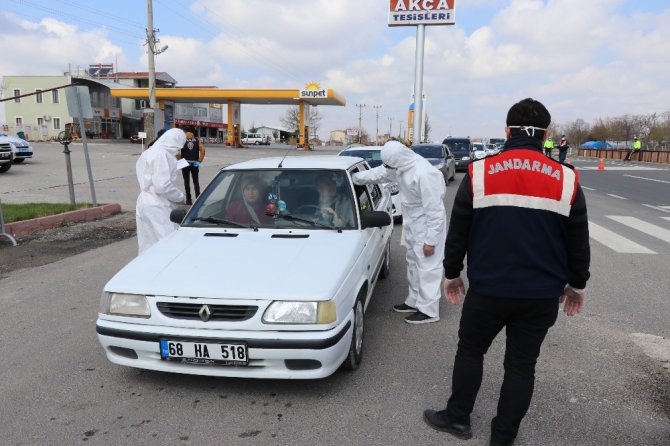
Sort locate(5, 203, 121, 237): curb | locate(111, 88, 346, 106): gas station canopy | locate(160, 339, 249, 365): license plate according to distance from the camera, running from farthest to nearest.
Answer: locate(111, 88, 346, 106): gas station canopy → locate(5, 203, 121, 237): curb → locate(160, 339, 249, 365): license plate

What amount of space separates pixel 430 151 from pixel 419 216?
47.6 ft

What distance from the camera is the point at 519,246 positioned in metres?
2.47

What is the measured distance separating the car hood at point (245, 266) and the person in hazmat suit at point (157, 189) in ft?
4.57

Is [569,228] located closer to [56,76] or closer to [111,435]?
[111,435]

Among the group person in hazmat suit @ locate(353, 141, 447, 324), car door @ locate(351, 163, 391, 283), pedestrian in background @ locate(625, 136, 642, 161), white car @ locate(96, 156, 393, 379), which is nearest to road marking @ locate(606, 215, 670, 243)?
car door @ locate(351, 163, 391, 283)

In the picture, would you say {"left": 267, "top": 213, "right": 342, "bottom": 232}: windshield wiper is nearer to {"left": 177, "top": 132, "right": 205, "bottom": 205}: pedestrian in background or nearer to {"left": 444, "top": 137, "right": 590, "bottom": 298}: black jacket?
{"left": 444, "top": 137, "right": 590, "bottom": 298}: black jacket

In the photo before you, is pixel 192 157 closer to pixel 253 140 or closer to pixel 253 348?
pixel 253 348

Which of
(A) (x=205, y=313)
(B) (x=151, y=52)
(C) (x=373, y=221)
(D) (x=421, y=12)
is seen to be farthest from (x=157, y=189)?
(D) (x=421, y=12)

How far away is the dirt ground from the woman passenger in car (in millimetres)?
3806

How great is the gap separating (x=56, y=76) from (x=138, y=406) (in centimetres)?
6479

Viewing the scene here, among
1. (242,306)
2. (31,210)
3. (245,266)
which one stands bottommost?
(31,210)

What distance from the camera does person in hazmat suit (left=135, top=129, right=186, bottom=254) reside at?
5.45 m

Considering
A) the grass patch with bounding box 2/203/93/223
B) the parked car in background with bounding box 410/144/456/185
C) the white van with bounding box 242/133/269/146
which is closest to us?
the grass patch with bounding box 2/203/93/223

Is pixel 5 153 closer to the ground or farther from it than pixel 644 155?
farther from it
